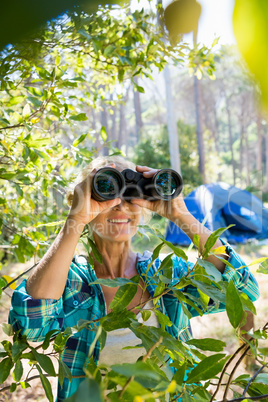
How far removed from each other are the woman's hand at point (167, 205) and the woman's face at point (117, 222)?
161 mm

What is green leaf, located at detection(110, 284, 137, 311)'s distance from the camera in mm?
674

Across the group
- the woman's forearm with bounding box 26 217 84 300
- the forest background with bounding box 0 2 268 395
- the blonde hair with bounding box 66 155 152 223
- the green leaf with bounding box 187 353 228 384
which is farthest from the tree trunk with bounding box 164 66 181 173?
the green leaf with bounding box 187 353 228 384

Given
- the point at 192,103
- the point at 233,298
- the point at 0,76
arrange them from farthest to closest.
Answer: the point at 192,103, the point at 0,76, the point at 233,298

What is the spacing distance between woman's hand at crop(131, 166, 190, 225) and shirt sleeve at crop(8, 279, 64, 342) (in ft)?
1.61

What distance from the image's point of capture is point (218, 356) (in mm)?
561

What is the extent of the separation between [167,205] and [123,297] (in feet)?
2.32

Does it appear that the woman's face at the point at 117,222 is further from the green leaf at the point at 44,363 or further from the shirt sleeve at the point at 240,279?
the green leaf at the point at 44,363

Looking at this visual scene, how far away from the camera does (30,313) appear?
107 centimetres

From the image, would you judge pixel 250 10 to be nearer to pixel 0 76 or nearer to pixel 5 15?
pixel 5 15

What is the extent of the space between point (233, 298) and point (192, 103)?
2459 cm

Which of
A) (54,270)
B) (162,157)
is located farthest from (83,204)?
(162,157)

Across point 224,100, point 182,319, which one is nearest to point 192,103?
point 224,100

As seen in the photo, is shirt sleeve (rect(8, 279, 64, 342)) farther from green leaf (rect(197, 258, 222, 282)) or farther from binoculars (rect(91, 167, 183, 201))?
green leaf (rect(197, 258, 222, 282))

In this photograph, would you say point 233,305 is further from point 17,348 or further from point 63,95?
point 63,95
